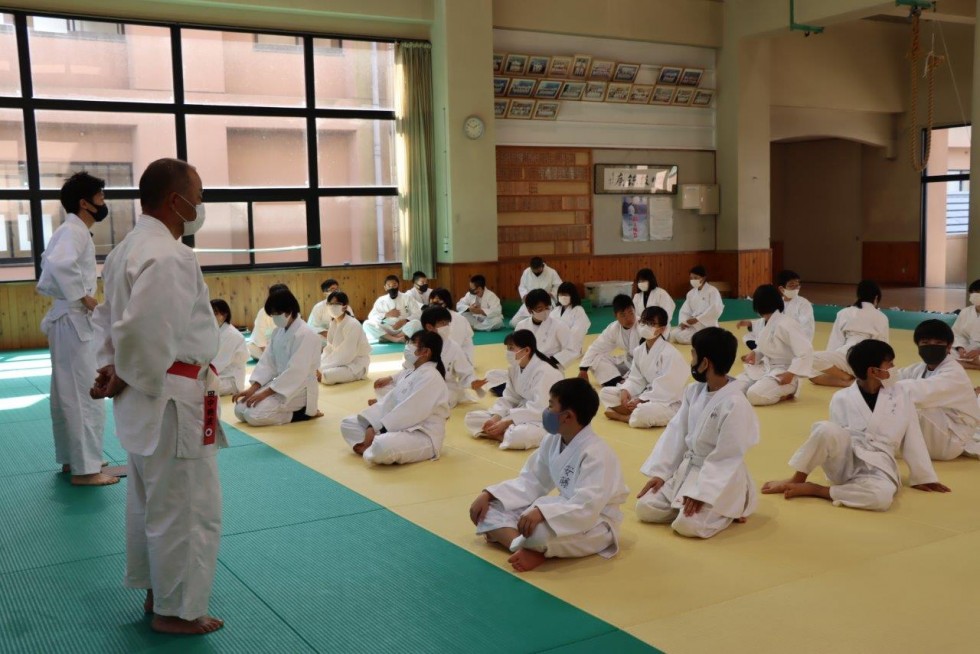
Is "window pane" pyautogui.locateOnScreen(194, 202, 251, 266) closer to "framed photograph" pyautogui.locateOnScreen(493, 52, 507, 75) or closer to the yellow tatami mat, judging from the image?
"framed photograph" pyautogui.locateOnScreen(493, 52, 507, 75)

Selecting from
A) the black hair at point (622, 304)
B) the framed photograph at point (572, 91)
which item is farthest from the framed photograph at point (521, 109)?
the black hair at point (622, 304)

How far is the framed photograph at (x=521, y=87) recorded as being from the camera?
14.3 meters

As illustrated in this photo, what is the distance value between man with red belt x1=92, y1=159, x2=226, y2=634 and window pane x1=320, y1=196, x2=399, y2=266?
33.9 feet

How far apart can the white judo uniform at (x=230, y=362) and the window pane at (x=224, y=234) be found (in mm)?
5037

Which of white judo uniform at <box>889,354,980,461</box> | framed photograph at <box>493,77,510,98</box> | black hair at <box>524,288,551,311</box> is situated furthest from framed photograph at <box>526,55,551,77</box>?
white judo uniform at <box>889,354,980,461</box>

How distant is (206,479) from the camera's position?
3.19 metres

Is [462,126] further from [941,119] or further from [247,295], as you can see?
[941,119]

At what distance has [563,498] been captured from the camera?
3.85 metres

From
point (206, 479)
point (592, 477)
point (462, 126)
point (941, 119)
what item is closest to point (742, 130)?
point (941, 119)

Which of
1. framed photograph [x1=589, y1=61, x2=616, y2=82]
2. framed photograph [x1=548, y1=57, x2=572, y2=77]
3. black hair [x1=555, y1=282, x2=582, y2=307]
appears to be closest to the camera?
black hair [x1=555, y1=282, x2=582, y2=307]

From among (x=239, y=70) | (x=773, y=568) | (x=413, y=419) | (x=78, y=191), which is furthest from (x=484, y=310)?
(x=773, y=568)

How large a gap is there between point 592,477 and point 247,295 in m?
9.83

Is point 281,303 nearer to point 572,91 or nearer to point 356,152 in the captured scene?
point 356,152

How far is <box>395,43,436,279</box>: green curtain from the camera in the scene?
13.4 meters
